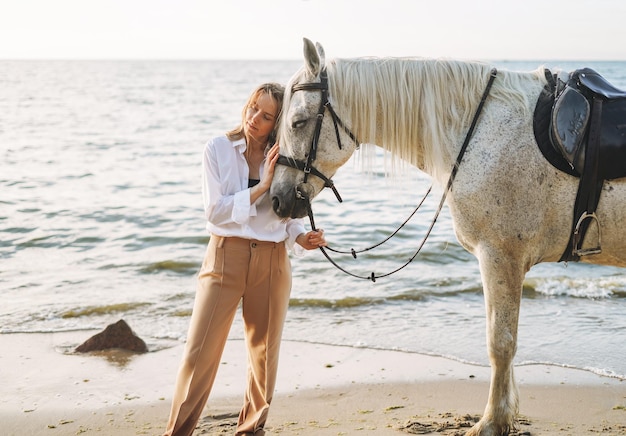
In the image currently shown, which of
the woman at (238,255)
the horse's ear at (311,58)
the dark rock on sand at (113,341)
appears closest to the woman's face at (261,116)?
the woman at (238,255)

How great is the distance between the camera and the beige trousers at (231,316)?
3.11 m

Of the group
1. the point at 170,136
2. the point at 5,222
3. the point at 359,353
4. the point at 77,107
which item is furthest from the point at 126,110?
the point at 359,353

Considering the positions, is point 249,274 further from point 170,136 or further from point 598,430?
point 170,136

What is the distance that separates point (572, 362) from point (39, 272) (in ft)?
19.5

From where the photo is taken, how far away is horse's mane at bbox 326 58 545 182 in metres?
3.09

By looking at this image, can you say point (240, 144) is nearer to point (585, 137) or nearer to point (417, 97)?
point (417, 97)

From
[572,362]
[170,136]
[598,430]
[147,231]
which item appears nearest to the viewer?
[598,430]

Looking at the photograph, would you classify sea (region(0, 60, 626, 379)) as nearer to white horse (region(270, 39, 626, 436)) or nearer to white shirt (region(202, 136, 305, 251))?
white horse (region(270, 39, 626, 436))

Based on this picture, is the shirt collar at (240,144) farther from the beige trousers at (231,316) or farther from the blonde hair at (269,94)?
the beige trousers at (231,316)

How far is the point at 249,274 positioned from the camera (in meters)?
3.19

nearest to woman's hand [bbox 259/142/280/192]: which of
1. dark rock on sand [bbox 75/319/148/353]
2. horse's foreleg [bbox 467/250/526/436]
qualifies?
horse's foreleg [bbox 467/250/526/436]

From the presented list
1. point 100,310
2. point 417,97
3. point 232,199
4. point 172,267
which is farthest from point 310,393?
point 172,267

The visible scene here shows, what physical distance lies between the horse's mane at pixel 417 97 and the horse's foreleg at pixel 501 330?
1.72 ft

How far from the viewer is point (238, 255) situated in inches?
124
